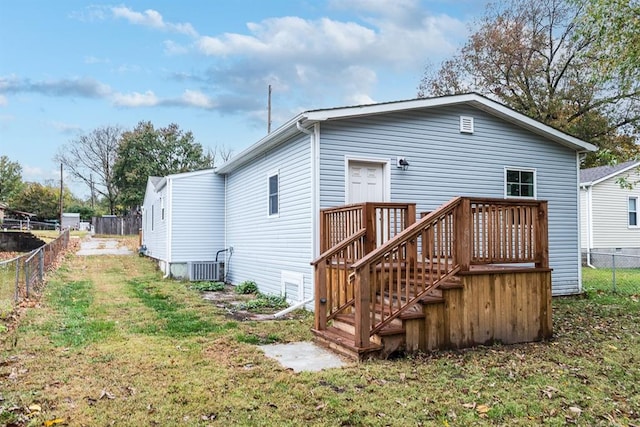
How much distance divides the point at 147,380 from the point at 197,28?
563 inches

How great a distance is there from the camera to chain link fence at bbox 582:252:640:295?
1104cm

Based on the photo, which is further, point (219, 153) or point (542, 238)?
point (219, 153)

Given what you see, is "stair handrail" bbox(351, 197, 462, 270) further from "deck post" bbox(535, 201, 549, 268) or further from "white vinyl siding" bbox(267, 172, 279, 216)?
"white vinyl siding" bbox(267, 172, 279, 216)

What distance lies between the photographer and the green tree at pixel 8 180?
5231cm

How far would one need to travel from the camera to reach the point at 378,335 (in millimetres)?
5016

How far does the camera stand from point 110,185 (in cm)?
4434

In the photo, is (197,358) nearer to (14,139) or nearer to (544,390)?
(544,390)

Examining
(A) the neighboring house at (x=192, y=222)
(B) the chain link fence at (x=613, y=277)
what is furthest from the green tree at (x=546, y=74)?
(A) the neighboring house at (x=192, y=222)

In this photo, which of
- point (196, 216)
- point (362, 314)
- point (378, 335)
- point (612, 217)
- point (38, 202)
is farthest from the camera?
point (38, 202)

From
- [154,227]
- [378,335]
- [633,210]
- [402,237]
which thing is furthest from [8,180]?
[378,335]

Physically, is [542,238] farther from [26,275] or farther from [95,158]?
[95,158]

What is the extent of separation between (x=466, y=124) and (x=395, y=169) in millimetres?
2072

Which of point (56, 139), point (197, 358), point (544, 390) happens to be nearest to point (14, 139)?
point (56, 139)

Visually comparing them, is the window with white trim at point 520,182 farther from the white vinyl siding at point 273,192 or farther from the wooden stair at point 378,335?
the wooden stair at point 378,335
